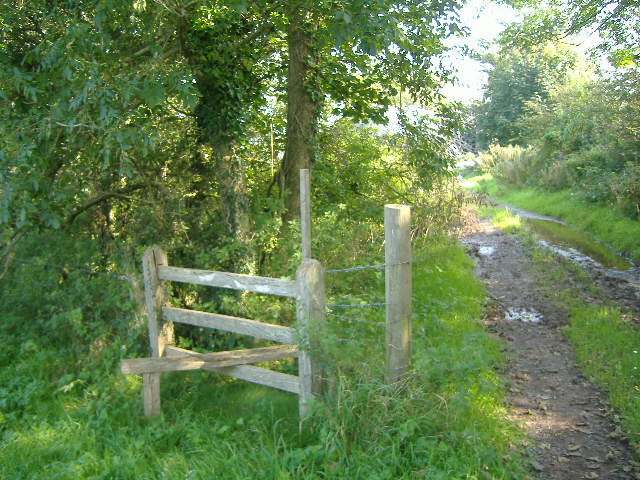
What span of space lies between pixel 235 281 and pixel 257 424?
128 centimetres

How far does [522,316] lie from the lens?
28.0 ft

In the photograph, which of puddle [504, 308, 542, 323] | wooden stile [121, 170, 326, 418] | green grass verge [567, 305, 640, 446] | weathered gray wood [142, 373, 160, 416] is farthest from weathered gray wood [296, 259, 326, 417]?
puddle [504, 308, 542, 323]

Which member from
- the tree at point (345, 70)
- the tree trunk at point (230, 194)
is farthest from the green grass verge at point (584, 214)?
the tree trunk at point (230, 194)

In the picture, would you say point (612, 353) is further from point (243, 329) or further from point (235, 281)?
point (235, 281)

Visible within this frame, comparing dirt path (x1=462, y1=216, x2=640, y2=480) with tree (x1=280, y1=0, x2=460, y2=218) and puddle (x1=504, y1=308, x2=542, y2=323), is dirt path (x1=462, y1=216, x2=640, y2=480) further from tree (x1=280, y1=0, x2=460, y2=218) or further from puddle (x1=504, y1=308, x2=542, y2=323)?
tree (x1=280, y1=0, x2=460, y2=218)

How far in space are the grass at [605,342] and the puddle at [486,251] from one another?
3102mm

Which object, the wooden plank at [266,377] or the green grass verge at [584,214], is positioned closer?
the wooden plank at [266,377]

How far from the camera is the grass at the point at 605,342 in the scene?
5.34 meters

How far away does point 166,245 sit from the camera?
22.3 ft

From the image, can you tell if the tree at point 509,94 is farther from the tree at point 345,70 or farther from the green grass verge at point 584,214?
the tree at point 345,70

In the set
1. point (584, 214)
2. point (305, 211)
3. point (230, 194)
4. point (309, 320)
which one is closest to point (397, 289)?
point (309, 320)

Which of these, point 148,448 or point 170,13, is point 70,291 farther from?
point 170,13

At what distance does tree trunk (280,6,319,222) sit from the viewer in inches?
328

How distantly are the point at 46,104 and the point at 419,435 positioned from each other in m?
4.96
